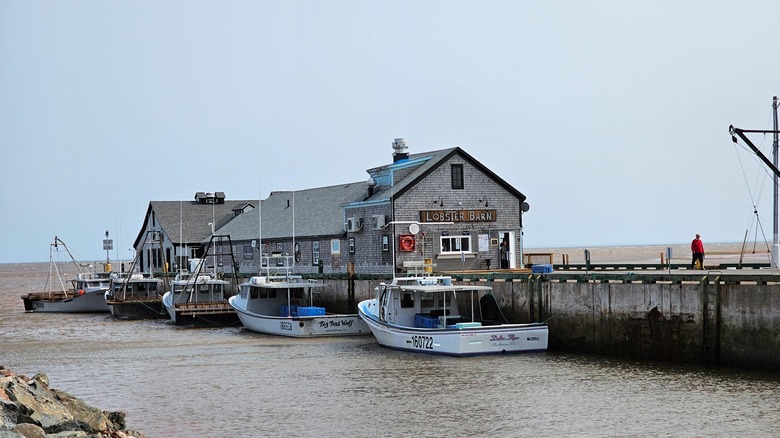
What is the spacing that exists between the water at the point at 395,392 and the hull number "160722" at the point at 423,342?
1.40ft

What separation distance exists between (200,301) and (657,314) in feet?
89.7

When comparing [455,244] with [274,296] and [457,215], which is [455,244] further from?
[274,296]

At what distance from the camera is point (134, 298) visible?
2185 inches

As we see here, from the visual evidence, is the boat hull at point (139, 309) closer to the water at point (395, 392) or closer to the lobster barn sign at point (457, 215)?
→ the water at point (395, 392)

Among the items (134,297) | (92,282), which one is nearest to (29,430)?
(134,297)

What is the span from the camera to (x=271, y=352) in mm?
34656

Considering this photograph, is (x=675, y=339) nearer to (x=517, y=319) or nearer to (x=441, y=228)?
(x=517, y=319)

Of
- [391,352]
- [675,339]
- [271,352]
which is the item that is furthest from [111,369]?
[675,339]

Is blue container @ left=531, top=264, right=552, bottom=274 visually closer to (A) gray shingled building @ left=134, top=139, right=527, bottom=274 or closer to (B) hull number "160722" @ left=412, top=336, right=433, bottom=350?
(B) hull number "160722" @ left=412, top=336, right=433, bottom=350

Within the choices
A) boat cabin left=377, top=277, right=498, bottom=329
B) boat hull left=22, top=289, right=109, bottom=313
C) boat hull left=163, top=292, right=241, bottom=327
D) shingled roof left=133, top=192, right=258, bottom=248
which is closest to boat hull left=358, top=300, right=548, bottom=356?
boat cabin left=377, top=277, right=498, bottom=329

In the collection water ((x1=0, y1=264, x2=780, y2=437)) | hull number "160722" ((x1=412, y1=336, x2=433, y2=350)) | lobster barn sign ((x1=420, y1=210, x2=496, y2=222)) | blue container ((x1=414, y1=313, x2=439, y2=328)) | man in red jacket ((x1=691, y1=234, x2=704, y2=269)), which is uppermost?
lobster barn sign ((x1=420, y1=210, x2=496, y2=222))

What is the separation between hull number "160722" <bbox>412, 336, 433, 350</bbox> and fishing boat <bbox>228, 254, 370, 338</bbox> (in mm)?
6515

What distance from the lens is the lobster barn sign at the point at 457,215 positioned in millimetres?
44812

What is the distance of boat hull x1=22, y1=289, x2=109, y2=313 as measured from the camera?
60.0 m
